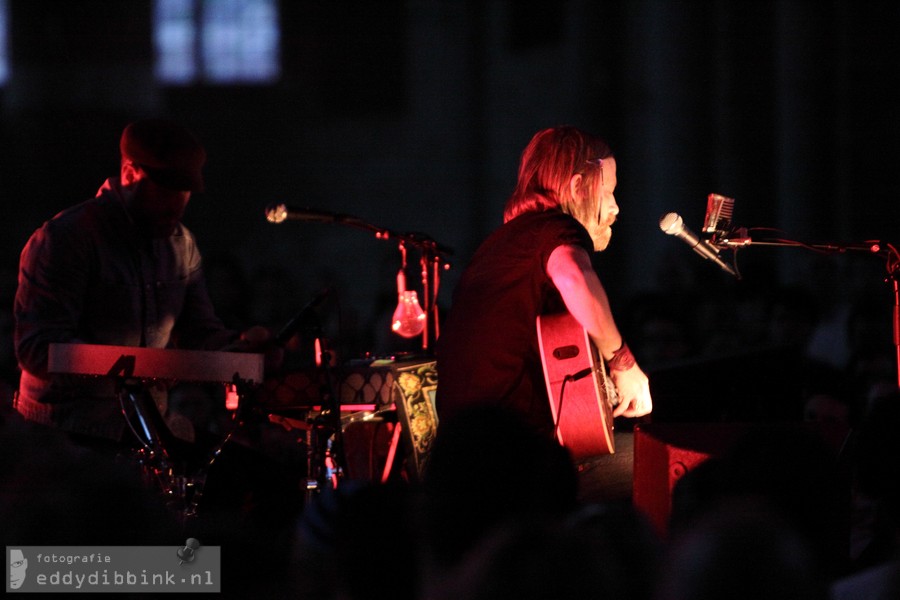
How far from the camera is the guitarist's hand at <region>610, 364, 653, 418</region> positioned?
4.14 metres

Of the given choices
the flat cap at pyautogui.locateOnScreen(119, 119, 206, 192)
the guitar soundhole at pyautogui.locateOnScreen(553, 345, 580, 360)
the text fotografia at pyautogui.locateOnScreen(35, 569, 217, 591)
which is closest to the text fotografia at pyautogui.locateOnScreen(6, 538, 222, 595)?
the text fotografia at pyautogui.locateOnScreen(35, 569, 217, 591)

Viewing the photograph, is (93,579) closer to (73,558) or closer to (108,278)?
(73,558)

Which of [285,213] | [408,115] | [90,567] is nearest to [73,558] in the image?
[90,567]

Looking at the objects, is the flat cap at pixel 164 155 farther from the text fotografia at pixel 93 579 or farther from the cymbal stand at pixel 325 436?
the text fotografia at pixel 93 579

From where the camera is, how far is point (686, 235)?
4.17 m

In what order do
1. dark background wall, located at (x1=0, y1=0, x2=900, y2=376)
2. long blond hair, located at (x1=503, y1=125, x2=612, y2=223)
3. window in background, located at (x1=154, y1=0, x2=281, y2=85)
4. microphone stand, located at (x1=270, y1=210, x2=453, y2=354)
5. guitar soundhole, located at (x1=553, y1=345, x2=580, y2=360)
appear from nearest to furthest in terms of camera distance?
1. guitar soundhole, located at (x1=553, y1=345, x2=580, y2=360)
2. long blond hair, located at (x1=503, y1=125, x2=612, y2=223)
3. microphone stand, located at (x1=270, y1=210, x2=453, y2=354)
4. dark background wall, located at (x1=0, y1=0, x2=900, y2=376)
5. window in background, located at (x1=154, y1=0, x2=281, y2=85)

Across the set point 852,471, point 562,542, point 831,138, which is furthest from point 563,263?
point 831,138

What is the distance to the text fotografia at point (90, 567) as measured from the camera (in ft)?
6.50

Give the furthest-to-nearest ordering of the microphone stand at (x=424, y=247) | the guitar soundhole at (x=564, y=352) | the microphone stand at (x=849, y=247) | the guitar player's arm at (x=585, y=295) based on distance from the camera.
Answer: the microphone stand at (x=424, y=247)
the microphone stand at (x=849, y=247)
the guitar soundhole at (x=564, y=352)
the guitar player's arm at (x=585, y=295)

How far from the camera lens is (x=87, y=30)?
19.3 m

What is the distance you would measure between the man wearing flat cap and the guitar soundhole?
1360 millimetres

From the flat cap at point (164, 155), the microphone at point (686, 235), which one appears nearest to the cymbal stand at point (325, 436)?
the flat cap at point (164, 155)

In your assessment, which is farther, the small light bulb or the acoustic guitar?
the small light bulb

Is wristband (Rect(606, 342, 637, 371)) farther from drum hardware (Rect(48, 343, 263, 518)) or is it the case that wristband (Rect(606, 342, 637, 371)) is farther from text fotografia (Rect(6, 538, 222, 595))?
text fotografia (Rect(6, 538, 222, 595))
